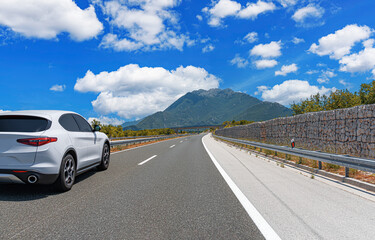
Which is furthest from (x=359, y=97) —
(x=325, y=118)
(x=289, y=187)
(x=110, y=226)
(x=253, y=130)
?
(x=110, y=226)

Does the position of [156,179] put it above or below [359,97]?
below

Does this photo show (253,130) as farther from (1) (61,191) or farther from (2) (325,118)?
(1) (61,191)

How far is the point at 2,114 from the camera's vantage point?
181 inches

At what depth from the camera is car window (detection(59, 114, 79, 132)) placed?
200 inches

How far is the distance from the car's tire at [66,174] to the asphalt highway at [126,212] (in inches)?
6.3

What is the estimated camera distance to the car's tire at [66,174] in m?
4.54

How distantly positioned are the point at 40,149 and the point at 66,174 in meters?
0.88

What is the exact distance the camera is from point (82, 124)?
20.3 feet

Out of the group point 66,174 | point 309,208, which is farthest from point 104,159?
point 309,208

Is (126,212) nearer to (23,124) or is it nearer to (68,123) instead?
(23,124)

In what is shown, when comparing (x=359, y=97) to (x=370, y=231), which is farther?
(x=359, y=97)

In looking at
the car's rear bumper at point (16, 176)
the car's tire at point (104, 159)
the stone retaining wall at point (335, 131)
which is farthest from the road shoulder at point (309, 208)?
the stone retaining wall at point (335, 131)

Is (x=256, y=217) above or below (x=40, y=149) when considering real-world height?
below

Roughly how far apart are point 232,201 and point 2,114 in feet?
15.2
